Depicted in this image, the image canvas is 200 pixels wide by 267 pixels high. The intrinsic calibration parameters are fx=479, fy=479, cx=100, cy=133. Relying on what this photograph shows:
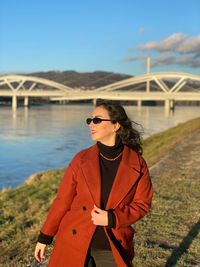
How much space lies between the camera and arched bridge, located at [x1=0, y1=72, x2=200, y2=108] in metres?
75.6

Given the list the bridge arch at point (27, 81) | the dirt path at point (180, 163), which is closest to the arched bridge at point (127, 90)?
the bridge arch at point (27, 81)

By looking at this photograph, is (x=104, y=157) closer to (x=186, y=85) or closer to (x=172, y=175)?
(x=172, y=175)

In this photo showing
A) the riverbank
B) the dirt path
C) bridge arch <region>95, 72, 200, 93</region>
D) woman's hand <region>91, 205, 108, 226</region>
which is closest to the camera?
woman's hand <region>91, 205, 108, 226</region>

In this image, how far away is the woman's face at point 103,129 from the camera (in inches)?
97.4

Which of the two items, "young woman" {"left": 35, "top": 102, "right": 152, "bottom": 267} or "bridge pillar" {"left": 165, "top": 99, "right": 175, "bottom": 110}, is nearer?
"young woman" {"left": 35, "top": 102, "right": 152, "bottom": 267}

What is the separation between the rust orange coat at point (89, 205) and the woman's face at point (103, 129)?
6 centimetres

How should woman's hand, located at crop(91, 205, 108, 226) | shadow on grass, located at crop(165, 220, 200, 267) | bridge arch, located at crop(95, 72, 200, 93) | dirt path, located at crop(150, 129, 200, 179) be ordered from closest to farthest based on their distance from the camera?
1. woman's hand, located at crop(91, 205, 108, 226)
2. shadow on grass, located at crop(165, 220, 200, 267)
3. dirt path, located at crop(150, 129, 200, 179)
4. bridge arch, located at crop(95, 72, 200, 93)

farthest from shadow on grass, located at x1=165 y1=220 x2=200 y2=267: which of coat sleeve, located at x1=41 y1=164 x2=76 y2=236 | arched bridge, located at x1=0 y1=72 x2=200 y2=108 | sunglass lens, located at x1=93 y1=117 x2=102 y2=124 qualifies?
arched bridge, located at x1=0 y1=72 x2=200 y2=108

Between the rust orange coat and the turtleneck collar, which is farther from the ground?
the turtleneck collar

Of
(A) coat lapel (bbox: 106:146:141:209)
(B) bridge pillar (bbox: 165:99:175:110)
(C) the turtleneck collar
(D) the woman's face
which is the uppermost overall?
(D) the woman's face

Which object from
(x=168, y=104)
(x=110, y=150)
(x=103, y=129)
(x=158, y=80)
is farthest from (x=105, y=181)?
(x=158, y=80)

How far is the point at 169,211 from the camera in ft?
18.9

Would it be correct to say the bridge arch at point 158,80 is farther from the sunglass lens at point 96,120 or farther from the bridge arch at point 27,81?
the sunglass lens at point 96,120

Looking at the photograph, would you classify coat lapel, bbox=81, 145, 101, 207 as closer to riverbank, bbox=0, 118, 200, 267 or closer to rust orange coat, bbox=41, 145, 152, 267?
rust orange coat, bbox=41, 145, 152, 267
